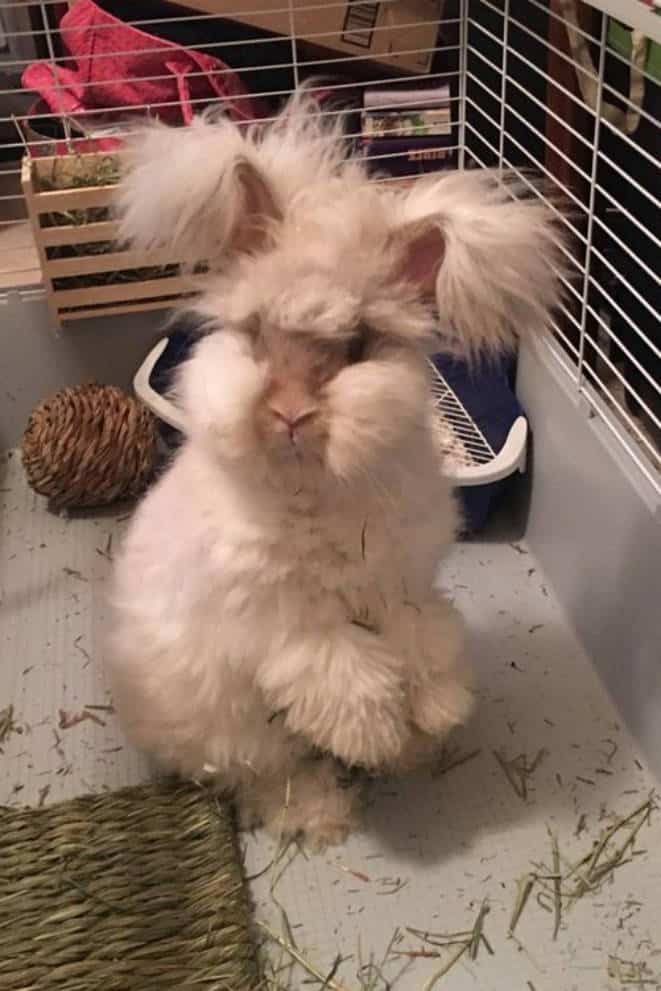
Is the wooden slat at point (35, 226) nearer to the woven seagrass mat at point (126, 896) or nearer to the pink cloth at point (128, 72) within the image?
the pink cloth at point (128, 72)

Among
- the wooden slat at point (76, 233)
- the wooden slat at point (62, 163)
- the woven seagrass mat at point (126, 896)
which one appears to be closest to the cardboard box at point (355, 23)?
the wooden slat at point (62, 163)

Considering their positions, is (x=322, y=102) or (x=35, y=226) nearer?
(x=35, y=226)

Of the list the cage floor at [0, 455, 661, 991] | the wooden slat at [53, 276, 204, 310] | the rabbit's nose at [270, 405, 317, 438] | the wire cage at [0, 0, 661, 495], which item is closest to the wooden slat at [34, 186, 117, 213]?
the wire cage at [0, 0, 661, 495]

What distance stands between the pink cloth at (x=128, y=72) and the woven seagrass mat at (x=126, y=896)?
1.31m

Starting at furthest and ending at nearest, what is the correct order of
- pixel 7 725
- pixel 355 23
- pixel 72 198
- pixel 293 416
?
pixel 355 23
pixel 72 198
pixel 7 725
pixel 293 416

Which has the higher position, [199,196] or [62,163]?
[199,196]

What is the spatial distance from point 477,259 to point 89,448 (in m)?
1.08

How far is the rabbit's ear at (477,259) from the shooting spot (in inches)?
44.3

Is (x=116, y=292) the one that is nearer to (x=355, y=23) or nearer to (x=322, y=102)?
(x=322, y=102)

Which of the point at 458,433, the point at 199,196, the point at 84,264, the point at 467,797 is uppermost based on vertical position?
the point at 199,196

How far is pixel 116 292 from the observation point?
6.98 ft

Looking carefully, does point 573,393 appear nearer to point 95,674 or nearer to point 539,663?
point 539,663

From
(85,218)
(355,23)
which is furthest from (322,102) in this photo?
(85,218)

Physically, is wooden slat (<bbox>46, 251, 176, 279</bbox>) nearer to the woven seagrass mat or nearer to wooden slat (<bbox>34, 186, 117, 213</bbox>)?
wooden slat (<bbox>34, 186, 117, 213</bbox>)
